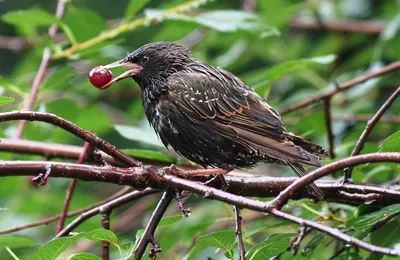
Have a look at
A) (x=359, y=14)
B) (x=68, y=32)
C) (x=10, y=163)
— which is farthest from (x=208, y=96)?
(x=359, y=14)

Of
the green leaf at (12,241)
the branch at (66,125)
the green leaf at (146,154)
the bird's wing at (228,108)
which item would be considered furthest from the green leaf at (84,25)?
the branch at (66,125)

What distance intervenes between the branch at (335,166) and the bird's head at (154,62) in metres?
2.01

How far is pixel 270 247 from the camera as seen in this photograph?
8.34ft

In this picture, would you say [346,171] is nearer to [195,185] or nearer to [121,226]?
[195,185]

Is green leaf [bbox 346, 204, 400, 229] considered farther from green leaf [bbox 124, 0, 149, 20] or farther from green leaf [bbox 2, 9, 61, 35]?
green leaf [bbox 2, 9, 61, 35]

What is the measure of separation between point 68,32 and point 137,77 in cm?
57

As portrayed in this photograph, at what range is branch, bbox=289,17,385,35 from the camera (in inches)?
251

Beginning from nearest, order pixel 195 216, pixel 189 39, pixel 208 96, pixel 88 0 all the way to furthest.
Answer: pixel 208 96 < pixel 195 216 < pixel 189 39 < pixel 88 0

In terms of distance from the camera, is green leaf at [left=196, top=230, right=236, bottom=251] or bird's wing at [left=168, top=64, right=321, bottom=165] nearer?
green leaf at [left=196, top=230, right=236, bottom=251]

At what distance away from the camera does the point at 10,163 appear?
2434mm

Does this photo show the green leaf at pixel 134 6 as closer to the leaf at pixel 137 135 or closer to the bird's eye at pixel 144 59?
the bird's eye at pixel 144 59

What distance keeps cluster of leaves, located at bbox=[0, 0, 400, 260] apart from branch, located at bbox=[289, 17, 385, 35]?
11 cm

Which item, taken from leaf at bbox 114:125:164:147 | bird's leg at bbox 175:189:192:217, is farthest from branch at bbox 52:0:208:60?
bird's leg at bbox 175:189:192:217

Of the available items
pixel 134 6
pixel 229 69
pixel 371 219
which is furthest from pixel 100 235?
pixel 229 69
